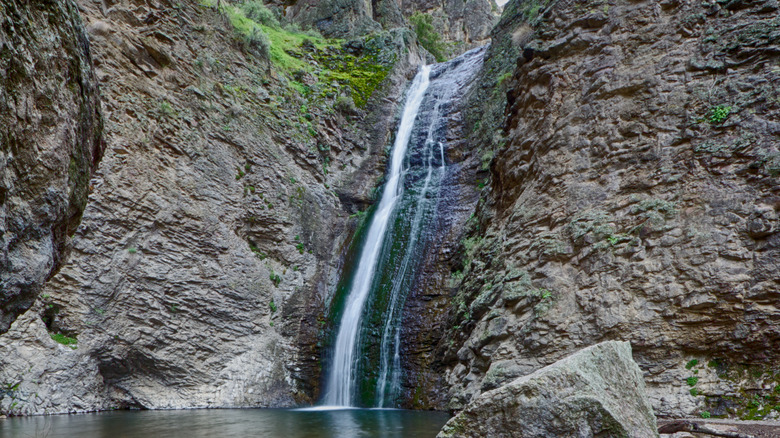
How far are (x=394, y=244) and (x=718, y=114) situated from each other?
898 cm

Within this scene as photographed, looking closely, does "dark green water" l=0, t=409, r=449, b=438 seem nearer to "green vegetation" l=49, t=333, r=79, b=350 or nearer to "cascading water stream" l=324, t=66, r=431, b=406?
"green vegetation" l=49, t=333, r=79, b=350

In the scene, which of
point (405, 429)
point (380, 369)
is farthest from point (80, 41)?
point (380, 369)

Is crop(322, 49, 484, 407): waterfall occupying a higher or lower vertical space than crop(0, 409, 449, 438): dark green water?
higher

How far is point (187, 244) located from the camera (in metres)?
12.2

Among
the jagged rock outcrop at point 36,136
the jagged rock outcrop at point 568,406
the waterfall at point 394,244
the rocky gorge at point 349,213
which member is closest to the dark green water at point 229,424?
the rocky gorge at point 349,213

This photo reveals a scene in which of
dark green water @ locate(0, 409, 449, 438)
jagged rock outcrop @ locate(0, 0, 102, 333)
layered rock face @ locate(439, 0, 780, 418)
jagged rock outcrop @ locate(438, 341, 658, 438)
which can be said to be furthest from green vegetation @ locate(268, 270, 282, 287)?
jagged rock outcrop @ locate(438, 341, 658, 438)

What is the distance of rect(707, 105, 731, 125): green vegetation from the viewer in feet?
26.8

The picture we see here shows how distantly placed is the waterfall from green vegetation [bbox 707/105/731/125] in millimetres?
8029

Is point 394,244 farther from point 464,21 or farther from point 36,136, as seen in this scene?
point 464,21

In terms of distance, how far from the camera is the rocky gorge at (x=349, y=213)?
6234mm

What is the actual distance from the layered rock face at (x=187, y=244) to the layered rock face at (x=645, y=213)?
5.08 m

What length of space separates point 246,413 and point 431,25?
28.4 m

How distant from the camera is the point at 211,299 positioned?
12.1 meters

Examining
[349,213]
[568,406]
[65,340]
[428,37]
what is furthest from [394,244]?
[428,37]
